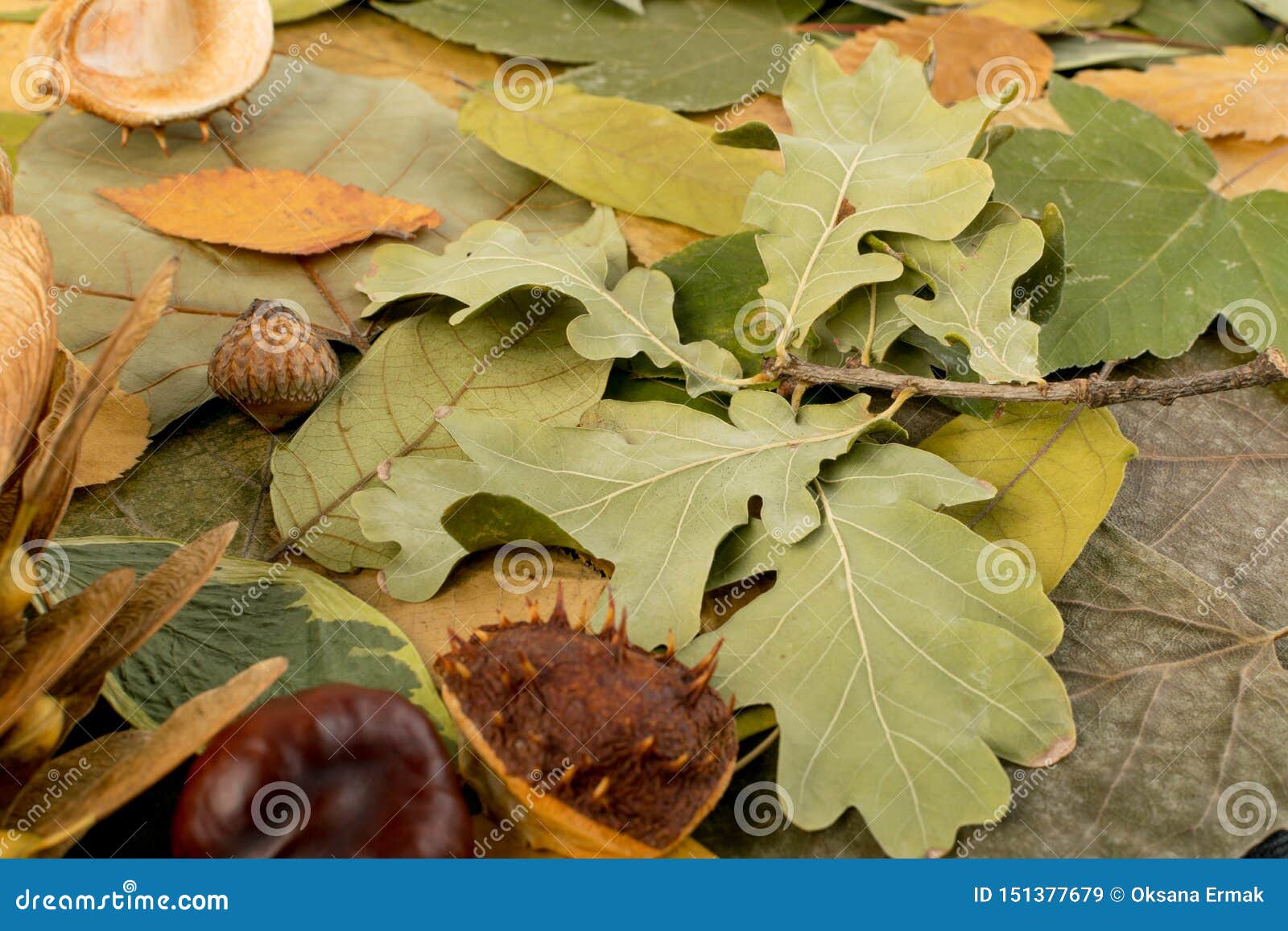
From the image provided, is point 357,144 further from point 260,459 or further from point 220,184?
point 260,459

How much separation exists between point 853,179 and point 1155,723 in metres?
0.74

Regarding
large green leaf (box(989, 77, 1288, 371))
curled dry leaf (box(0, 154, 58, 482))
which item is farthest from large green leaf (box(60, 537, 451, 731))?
large green leaf (box(989, 77, 1288, 371))

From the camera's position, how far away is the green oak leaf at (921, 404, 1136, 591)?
1.24 metres

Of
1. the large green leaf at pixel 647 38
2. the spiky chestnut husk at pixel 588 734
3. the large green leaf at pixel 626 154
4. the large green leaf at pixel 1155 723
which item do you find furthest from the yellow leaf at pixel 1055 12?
the spiky chestnut husk at pixel 588 734

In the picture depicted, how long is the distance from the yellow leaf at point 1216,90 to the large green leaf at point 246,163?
105cm

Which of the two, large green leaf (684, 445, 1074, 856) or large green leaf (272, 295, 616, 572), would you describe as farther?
large green leaf (272, 295, 616, 572)

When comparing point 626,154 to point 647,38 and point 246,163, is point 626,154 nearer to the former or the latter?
point 647,38

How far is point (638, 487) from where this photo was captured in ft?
4.04

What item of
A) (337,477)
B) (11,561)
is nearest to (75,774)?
Result: (11,561)

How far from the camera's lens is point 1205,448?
1.46 m

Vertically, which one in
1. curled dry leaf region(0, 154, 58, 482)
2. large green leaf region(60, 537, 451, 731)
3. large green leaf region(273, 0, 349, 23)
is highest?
curled dry leaf region(0, 154, 58, 482)

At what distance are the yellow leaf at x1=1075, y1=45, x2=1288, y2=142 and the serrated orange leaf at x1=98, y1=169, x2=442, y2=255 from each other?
1.19m

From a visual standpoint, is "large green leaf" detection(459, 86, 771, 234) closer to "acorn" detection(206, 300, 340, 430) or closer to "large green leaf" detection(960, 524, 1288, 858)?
"acorn" detection(206, 300, 340, 430)

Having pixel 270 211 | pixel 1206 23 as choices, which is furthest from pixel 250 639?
pixel 1206 23
